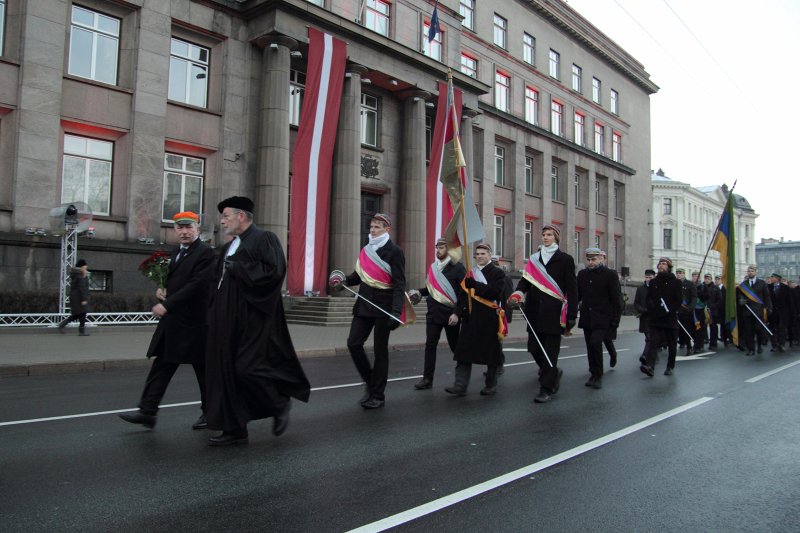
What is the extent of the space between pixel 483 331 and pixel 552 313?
89cm

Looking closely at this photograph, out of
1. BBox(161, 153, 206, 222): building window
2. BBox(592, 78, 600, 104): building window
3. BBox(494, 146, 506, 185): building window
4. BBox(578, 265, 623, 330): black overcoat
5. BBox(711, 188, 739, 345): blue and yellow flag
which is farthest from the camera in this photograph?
BBox(592, 78, 600, 104): building window

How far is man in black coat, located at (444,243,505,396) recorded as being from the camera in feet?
26.2

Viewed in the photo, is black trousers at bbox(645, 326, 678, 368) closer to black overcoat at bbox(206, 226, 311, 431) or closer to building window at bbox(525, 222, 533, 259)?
black overcoat at bbox(206, 226, 311, 431)

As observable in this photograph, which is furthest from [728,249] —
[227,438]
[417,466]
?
[227,438]

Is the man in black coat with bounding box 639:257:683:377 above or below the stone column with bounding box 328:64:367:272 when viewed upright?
below

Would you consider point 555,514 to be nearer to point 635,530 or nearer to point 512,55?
point 635,530

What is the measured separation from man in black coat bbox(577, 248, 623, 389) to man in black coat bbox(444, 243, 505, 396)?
1669 millimetres

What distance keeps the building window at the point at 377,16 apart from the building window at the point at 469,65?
630 cm

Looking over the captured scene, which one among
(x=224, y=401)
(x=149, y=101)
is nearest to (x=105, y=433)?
(x=224, y=401)

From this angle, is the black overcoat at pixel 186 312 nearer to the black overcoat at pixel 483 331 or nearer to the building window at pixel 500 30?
the black overcoat at pixel 483 331

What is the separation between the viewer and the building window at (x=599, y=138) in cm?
4496

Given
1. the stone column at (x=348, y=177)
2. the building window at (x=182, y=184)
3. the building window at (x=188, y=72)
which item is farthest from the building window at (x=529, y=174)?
the building window at (x=182, y=184)

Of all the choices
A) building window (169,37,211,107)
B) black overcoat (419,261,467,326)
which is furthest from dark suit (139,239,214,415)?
building window (169,37,211,107)

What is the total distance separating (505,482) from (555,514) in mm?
618
